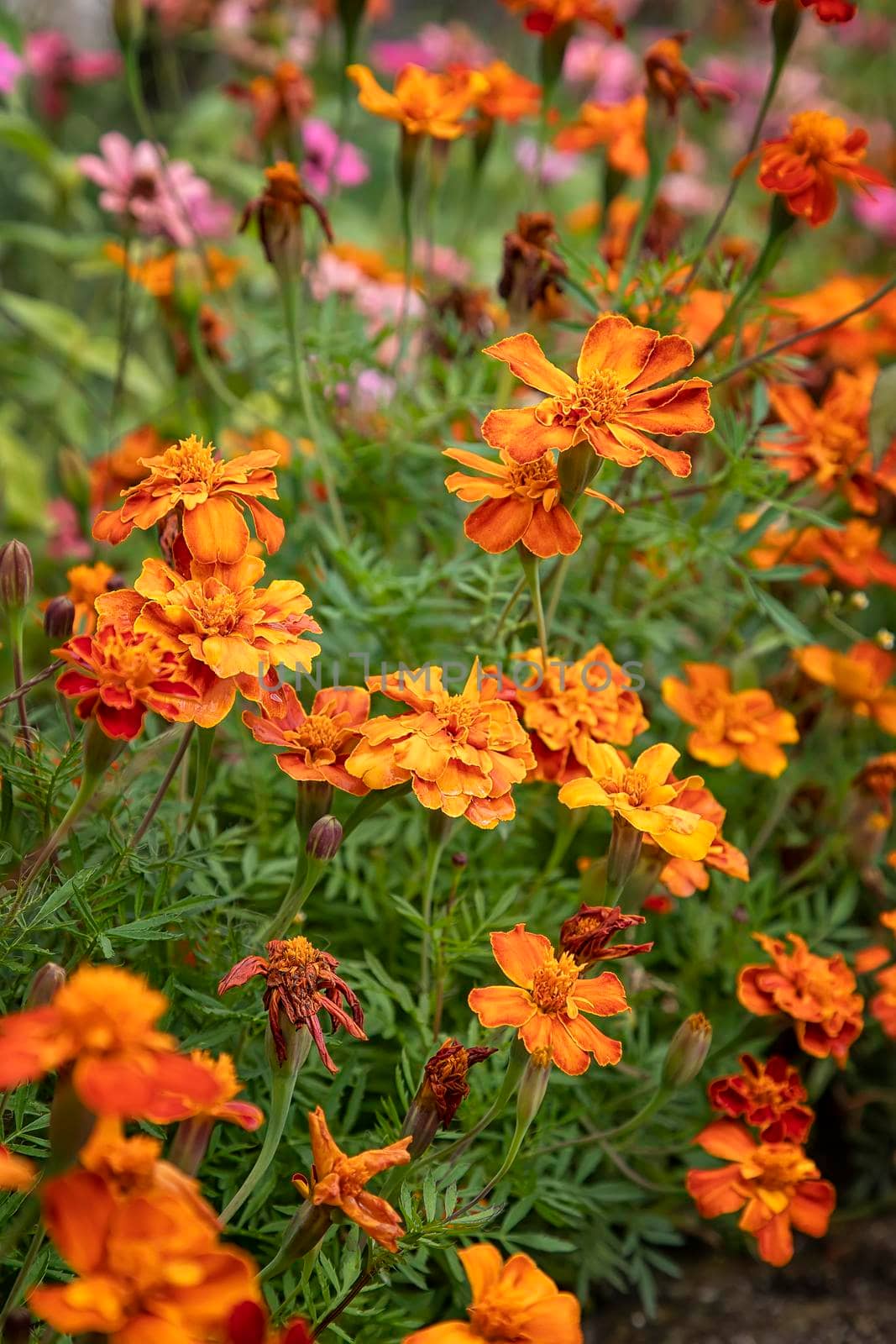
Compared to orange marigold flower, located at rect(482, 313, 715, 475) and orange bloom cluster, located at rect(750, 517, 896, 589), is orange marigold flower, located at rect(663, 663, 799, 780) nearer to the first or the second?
orange bloom cluster, located at rect(750, 517, 896, 589)

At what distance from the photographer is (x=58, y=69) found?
2.10 meters

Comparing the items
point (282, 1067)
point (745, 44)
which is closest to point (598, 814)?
point (282, 1067)

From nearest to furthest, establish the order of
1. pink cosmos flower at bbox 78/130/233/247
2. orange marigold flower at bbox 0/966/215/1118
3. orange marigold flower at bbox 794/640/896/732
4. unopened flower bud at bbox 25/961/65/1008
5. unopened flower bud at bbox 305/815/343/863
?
1. orange marigold flower at bbox 0/966/215/1118
2. unopened flower bud at bbox 25/961/65/1008
3. unopened flower bud at bbox 305/815/343/863
4. orange marigold flower at bbox 794/640/896/732
5. pink cosmos flower at bbox 78/130/233/247

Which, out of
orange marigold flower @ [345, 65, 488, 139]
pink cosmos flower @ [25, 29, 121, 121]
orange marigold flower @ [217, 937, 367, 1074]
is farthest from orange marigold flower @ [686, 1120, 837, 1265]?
pink cosmos flower @ [25, 29, 121, 121]

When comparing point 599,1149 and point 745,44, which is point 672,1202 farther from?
point 745,44

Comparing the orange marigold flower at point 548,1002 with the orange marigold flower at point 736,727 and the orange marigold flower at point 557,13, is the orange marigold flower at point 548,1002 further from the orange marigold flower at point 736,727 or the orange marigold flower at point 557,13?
the orange marigold flower at point 557,13

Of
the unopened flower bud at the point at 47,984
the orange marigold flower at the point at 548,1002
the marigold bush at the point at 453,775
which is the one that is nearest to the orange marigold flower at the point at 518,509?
the marigold bush at the point at 453,775

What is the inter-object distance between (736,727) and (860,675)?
153 mm

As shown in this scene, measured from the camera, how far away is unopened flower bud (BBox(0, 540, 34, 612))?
804mm

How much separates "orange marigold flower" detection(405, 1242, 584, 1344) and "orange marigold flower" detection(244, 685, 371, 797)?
265 millimetres

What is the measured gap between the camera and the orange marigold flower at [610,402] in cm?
74

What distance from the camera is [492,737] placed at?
779mm

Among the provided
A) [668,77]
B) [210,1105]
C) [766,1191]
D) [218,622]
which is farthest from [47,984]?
[668,77]

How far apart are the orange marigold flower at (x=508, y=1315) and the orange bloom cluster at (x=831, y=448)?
27.7 inches
